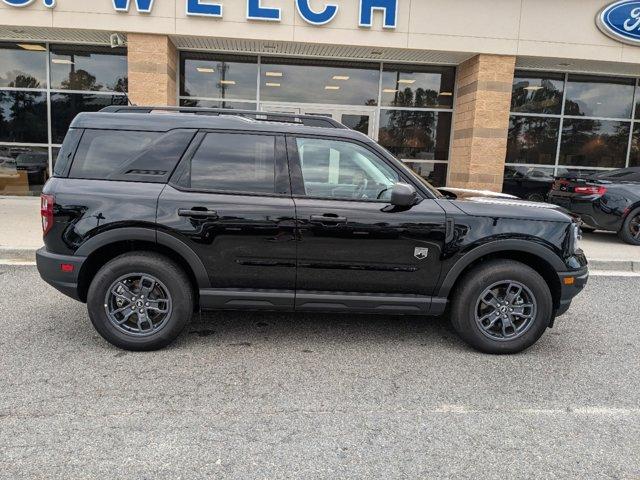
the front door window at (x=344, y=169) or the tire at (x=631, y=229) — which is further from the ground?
the front door window at (x=344, y=169)

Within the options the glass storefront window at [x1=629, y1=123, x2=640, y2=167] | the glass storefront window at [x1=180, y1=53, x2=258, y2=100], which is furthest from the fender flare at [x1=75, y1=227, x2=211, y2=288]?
the glass storefront window at [x1=629, y1=123, x2=640, y2=167]

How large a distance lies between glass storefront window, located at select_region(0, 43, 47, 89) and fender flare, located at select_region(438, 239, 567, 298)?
12.3 metres

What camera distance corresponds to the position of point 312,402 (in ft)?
11.2

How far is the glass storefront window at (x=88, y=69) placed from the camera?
12484 millimetres

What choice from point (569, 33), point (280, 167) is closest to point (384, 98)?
point (569, 33)

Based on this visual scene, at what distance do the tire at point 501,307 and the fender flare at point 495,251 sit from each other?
0.42 feet

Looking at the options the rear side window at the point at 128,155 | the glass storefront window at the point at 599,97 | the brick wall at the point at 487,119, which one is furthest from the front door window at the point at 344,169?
the glass storefront window at the point at 599,97

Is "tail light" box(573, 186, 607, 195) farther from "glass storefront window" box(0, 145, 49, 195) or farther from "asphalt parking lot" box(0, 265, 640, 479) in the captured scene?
"glass storefront window" box(0, 145, 49, 195)

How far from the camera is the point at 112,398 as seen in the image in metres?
3.39

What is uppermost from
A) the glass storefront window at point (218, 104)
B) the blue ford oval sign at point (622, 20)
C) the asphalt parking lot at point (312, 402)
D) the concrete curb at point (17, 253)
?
the blue ford oval sign at point (622, 20)

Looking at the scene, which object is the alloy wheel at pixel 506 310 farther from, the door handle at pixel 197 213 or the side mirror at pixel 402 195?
the door handle at pixel 197 213

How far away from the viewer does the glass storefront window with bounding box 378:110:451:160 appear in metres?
13.5

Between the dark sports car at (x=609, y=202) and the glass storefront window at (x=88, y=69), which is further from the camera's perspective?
the glass storefront window at (x=88, y=69)

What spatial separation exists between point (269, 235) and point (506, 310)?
81.2 inches
